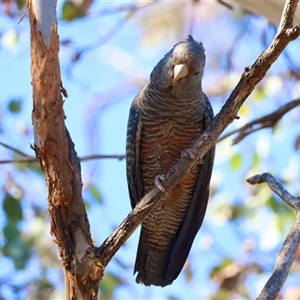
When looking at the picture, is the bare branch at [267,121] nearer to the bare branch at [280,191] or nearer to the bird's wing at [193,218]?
the bird's wing at [193,218]

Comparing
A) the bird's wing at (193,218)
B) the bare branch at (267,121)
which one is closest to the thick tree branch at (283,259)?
the bird's wing at (193,218)

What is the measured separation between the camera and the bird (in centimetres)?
351

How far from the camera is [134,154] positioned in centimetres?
375

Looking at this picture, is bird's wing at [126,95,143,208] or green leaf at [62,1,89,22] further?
green leaf at [62,1,89,22]

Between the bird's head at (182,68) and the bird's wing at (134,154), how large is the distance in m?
0.25

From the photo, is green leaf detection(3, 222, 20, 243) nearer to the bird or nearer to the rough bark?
the bird

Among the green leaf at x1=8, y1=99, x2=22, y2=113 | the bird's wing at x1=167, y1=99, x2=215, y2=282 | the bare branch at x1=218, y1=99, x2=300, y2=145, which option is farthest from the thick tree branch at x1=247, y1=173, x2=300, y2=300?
the green leaf at x1=8, y1=99, x2=22, y2=113

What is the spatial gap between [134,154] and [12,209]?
39.9 inches

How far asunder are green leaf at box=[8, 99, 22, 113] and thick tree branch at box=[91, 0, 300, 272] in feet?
6.64

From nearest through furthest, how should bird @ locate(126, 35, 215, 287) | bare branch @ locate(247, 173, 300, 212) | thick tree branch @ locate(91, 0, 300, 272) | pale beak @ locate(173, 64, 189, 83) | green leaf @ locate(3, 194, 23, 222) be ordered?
thick tree branch @ locate(91, 0, 300, 272) → bare branch @ locate(247, 173, 300, 212) → pale beak @ locate(173, 64, 189, 83) → bird @ locate(126, 35, 215, 287) → green leaf @ locate(3, 194, 23, 222)

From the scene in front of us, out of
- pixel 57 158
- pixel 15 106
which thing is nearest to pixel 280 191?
pixel 57 158

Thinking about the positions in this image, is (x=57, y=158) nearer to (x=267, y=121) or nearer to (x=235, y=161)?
(x=267, y=121)

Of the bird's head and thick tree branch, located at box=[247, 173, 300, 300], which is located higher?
the bird's head

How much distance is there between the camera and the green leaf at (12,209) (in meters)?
4.16
